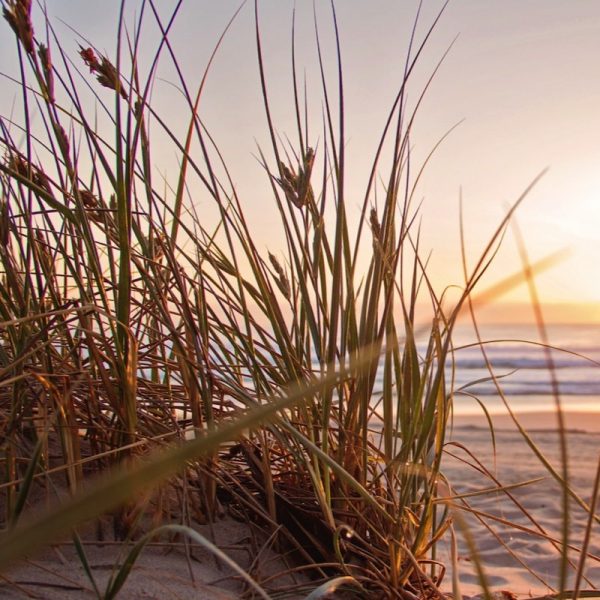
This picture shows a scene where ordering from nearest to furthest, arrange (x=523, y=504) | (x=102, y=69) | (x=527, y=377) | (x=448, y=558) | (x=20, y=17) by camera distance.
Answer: (x=20, y=17) < (x=102, y=69) < (x=448, y=558) < (x=523, y=504) < (x=527, y=377)

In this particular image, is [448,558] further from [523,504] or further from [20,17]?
[20,17]

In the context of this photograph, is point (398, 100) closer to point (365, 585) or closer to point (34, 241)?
point (34, 241)

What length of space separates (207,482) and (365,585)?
297 mm

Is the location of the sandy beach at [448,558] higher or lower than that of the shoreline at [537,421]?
higher

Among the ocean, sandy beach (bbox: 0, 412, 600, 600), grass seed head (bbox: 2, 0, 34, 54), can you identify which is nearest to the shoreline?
the ocean

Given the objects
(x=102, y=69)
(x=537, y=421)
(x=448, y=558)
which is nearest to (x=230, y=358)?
(x=102, y=69)

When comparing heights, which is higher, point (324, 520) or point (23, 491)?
point (23, 491)

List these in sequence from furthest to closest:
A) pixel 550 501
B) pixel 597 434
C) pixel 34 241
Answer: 1. pixel 597 434
2. pixel 550 501
3. pixel 34 241

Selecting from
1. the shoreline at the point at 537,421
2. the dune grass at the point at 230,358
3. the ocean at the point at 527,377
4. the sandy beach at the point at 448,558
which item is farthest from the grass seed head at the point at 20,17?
the shoreline at the point at 537,421

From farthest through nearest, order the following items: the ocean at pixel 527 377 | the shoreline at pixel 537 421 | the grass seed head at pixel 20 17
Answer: the ocean at pixel 527 377 < the shoreline at pixel 537 421 < the grass seed head at pixel 20 17

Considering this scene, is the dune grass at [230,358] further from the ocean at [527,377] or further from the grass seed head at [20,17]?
the ocean at [527,377]

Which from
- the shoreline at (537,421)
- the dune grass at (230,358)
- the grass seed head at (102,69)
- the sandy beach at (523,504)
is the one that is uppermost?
the grass seed head at (102,69)

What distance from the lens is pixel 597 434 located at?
539 cm

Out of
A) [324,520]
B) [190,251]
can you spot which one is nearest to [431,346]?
[324,520]
